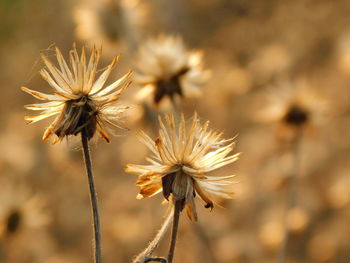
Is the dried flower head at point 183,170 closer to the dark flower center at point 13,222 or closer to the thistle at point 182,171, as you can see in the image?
the thistle at point 182,171

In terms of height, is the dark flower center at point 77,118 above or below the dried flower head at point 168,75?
below

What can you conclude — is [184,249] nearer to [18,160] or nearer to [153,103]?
[153,103]

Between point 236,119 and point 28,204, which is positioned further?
point 236,119

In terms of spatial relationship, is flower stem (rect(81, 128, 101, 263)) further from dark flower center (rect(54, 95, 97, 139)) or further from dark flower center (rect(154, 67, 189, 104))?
dark flower center (rect(154, 67, 189, 104))

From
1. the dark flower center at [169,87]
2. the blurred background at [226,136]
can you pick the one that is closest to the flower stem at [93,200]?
the blurred background at [226,136]

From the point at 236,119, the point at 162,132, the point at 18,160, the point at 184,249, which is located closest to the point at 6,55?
the point at 18,160

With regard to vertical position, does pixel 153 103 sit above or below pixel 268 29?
below
